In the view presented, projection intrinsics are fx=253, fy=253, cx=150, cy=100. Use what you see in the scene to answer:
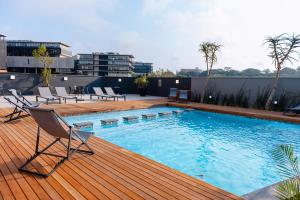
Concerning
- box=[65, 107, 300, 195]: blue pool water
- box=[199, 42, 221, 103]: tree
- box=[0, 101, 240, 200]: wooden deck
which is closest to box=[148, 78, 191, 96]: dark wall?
box=[199, 42, 221, 103]: tree

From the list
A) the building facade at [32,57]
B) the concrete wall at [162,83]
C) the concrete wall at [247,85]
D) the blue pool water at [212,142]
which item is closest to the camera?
the blue pool water at [212,142]

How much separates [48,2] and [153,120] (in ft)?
21.9

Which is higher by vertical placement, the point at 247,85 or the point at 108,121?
the point at 247,85

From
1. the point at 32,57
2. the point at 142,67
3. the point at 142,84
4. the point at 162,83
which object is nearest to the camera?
the point at 162,83

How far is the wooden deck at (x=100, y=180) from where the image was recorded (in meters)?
2.63

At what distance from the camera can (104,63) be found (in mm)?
75312

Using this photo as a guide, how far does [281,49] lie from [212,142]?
20.2ft

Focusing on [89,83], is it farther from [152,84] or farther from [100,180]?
[100,180]

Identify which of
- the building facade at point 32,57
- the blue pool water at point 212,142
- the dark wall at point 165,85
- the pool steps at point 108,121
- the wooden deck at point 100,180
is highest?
the building facade at point 32,57

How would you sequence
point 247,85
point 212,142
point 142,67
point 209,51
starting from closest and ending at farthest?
point 212,142
point 247,85
point 209,51
point 142,67

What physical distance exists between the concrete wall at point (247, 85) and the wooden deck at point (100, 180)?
8.83m

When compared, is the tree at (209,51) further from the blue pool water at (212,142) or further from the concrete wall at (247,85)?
the blue pool water at (212,142)

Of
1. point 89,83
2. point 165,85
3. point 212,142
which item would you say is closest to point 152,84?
point 165,85

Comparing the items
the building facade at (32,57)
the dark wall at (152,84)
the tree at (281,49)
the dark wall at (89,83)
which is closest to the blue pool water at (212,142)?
the tree at (281,49)
